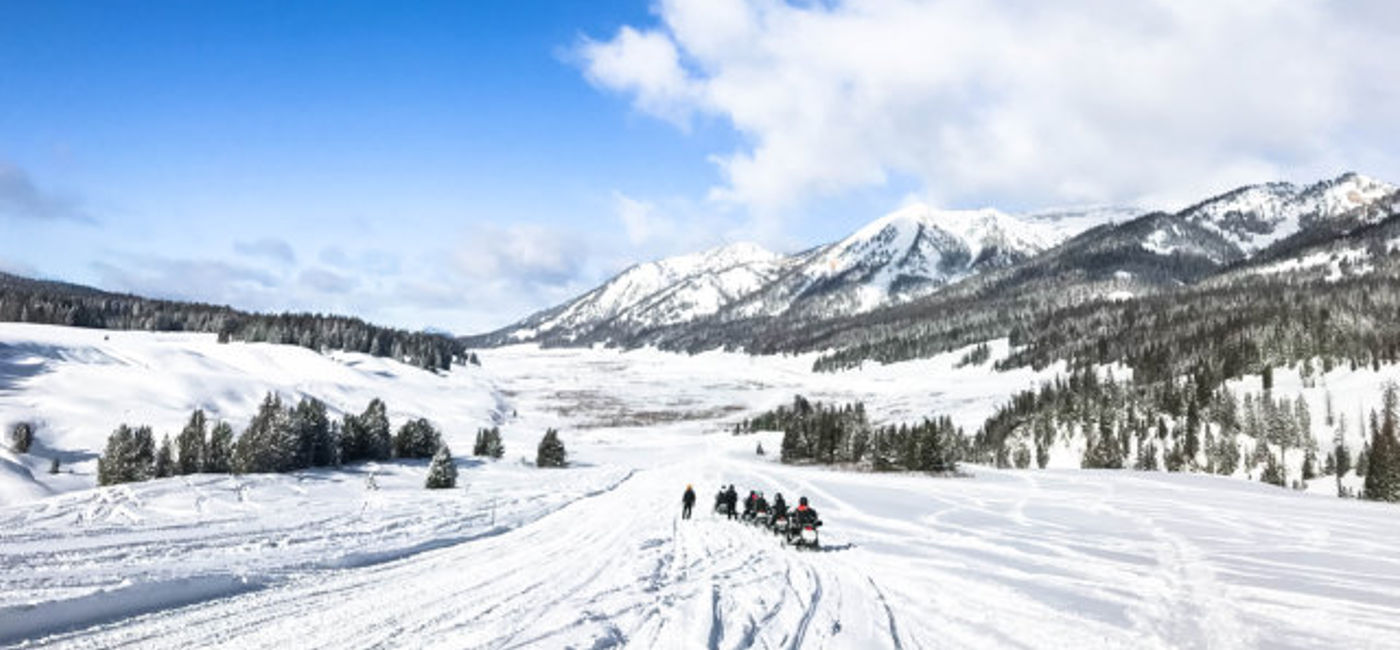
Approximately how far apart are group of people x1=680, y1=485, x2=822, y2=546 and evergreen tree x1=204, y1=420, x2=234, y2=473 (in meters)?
33.3

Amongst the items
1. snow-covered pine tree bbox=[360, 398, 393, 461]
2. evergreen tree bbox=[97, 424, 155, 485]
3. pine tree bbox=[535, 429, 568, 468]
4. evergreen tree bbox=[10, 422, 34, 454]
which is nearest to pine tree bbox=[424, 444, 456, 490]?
evergreen tree bbox=[97, 424, 155, 485]

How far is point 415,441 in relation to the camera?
225ft

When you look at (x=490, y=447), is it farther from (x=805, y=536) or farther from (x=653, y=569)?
(x=653, y=569)

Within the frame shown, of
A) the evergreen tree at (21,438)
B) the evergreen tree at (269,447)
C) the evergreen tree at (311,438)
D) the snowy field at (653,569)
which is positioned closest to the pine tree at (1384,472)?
the snowy field at (653,569)

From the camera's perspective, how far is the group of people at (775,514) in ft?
81.0

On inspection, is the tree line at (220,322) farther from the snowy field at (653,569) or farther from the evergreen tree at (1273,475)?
the evergreen tree at (1273,475)

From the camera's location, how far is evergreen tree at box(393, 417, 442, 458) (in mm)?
67562

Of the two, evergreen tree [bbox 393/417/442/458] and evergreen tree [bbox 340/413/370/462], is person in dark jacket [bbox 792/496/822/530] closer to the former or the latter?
evergreen tree [bbox 340/413/370/462]

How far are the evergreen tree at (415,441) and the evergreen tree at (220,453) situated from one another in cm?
1576

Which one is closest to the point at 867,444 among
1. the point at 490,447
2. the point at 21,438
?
the point at 490,447

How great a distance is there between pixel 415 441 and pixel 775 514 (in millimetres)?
48322

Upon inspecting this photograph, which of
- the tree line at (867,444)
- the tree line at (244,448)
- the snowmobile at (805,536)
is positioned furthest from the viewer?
the tree line at (867,444)

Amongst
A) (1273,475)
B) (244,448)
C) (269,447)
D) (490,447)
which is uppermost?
(1273,475)

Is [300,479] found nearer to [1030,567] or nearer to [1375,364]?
[1030,567]
